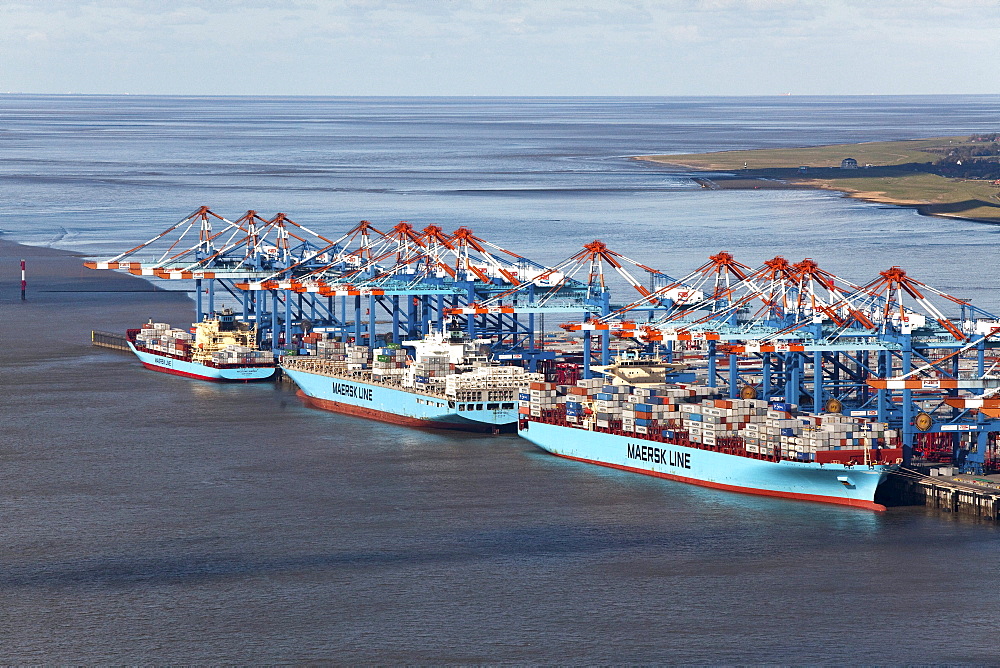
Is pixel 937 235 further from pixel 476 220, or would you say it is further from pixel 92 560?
pixel 92 560

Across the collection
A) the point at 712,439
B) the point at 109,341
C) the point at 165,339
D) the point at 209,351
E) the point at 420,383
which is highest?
the point at 165,339

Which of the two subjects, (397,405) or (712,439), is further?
(397,405)

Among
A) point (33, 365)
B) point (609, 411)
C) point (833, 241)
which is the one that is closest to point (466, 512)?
point (609, 411)

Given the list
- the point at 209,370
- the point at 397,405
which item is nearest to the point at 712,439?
the point at 397,405

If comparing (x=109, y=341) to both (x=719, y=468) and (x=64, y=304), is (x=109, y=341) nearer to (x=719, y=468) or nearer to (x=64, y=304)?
(x=64, y=304)

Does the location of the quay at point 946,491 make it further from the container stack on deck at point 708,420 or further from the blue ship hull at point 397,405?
the blue ship hull at point 397,405

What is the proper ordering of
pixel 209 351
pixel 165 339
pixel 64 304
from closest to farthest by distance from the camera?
pixel 209 351 < pixel 165 339 < pixel 64 304

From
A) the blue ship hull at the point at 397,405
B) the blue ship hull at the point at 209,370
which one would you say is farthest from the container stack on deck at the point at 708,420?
the blue ship hull at the point at 209,370
